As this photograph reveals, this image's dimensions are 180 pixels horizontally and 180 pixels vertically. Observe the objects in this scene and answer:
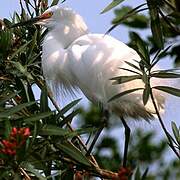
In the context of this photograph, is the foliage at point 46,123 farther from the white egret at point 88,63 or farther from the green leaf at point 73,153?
the white egret at point 88,63

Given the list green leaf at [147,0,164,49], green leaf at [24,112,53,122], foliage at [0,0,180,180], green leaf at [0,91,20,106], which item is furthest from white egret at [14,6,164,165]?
green leaf at [24,112,53,122]

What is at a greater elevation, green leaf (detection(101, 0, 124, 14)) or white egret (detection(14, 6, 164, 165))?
green leaf (detection(101, 0, 124, 14))

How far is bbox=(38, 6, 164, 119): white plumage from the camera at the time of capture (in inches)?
109

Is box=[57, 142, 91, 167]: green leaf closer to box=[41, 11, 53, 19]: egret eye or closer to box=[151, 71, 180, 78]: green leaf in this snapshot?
box=[151, 71, 180, 78]: green leaf

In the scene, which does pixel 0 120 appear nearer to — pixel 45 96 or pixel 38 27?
pixel 45 96

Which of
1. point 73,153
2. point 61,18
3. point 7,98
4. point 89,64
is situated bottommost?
point 73,153

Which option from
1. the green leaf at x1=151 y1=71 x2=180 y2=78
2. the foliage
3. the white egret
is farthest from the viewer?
the white egret

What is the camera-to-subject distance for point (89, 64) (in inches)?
112

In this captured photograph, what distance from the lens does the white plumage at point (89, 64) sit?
2771 mm

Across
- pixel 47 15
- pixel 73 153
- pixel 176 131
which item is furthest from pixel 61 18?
pixel 73 153

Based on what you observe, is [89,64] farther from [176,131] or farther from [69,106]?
[69,106]

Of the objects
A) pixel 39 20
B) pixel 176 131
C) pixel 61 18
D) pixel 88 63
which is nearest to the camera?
pixel 176 131

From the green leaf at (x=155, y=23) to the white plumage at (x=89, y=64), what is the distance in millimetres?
656

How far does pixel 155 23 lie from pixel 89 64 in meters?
0.84
